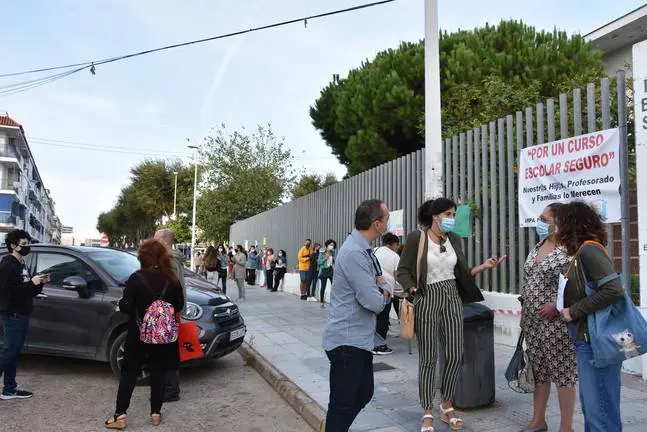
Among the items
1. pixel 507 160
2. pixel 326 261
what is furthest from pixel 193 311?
pixel 326 261

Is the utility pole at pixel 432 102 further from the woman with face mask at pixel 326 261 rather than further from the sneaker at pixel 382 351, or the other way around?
the woman with face mask at pixel 326 261

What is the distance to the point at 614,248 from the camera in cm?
588

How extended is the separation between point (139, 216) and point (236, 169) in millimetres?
33109

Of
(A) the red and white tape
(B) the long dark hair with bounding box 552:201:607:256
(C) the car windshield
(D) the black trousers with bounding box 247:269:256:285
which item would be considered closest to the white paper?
(B) the long dark hair with bounding box 552:201:607:256

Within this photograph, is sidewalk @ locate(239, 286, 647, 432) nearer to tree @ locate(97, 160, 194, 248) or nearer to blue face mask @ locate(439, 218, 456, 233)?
blue face mask @ locate(439, 218, 456, 233)

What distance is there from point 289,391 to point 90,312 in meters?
2.47

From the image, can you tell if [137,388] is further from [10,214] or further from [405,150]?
[10,214]

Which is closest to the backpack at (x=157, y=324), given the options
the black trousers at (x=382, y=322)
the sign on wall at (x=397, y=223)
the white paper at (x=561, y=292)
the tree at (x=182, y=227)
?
the white paper at (x=561, y=292)

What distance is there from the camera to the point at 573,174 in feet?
20.4

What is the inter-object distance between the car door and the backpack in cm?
173

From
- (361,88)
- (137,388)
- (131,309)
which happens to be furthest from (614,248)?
(361,88)

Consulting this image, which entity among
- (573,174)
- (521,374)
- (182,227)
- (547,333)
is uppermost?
(182,227)

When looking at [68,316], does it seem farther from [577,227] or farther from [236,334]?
[577,227]

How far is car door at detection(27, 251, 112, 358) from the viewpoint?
237 inches
